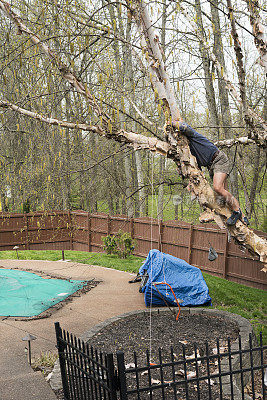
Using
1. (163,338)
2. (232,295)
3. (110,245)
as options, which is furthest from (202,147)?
(110,245)

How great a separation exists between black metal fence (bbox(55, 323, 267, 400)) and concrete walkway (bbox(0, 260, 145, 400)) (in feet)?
2.76

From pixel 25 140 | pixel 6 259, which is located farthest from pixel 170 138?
pixel 25 140

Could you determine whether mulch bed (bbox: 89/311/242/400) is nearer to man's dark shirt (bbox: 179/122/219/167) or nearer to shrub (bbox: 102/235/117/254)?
man's dark shirt (bbox: 179/122/219/167)

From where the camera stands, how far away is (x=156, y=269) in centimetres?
1062

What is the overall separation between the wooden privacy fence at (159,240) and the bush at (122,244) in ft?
1.62

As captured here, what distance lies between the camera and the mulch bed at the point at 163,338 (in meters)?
5.91

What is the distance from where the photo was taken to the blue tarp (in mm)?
10164

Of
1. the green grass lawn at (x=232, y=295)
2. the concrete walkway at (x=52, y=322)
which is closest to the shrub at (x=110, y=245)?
the green grass lawn at (x=232, y=295)

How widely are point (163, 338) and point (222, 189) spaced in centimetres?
345

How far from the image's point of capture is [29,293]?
11.2m

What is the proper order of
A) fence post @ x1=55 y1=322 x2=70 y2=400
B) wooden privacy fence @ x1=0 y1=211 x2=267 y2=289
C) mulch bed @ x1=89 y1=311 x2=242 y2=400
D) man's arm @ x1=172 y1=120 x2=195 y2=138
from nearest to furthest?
fence post @ x1=55 y1=322 x2=70 y2=400, man's arm @ x1=172 y1=120 x2=195 y2=138, mulch bed @ x1=89 y1=311 x2=242 y2=400, wooden privacy fence @ x1=0 y1=211 x2=267 y2=289

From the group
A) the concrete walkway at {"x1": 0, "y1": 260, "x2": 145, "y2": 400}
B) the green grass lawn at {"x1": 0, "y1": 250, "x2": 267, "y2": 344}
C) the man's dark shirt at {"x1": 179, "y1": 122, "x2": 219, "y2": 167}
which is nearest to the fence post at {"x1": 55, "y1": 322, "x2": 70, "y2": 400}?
the concrete walkway at {"x1": 0, "y1": 260, "x2": 145, "y2": 400}

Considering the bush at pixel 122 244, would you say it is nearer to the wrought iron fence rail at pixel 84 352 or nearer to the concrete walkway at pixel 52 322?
the concrete walkway at pixel 52 322

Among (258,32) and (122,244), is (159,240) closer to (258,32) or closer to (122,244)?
(122,244)
